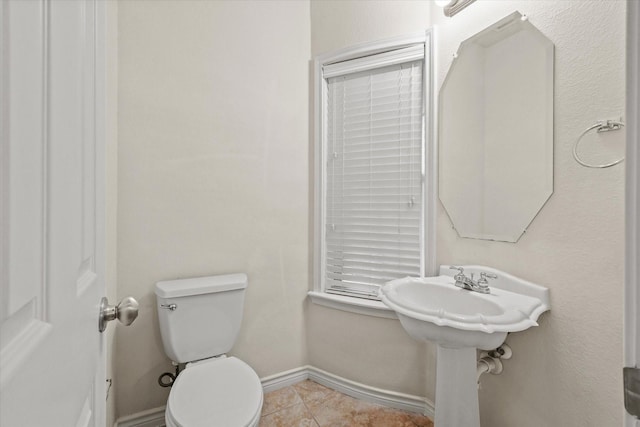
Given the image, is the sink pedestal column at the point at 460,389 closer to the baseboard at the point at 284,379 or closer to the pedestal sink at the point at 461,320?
the pedestal sink at the point at 461,320

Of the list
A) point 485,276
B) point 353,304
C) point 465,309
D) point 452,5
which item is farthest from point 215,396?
point 452,5

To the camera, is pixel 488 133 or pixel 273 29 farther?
pixel 273 29

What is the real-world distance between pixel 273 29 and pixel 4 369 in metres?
2.17

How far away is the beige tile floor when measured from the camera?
169cm

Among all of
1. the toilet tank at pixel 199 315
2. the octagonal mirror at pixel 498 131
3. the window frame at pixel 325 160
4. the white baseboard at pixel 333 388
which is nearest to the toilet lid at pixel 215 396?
the toilet tank at pixel 199 315

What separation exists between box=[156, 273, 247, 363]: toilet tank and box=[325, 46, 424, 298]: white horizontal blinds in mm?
676

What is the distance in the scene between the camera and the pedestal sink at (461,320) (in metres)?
1.07

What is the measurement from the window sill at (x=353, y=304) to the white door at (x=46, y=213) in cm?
146

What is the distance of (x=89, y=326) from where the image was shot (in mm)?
562

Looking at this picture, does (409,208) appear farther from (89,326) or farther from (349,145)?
(89,326)

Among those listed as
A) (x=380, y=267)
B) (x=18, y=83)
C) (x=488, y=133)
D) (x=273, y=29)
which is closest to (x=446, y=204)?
(x=488, y=133)

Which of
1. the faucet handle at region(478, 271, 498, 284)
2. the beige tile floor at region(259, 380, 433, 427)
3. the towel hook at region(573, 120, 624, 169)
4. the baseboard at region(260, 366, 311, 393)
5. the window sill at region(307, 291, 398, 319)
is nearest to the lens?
the towel hook at region(573, 120, 624, 169)

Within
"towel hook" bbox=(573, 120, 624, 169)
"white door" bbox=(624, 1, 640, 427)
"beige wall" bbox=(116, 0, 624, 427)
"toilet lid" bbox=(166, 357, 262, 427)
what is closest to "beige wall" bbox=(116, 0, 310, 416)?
"beige wall" bbox=(116, 0, 624, 427)

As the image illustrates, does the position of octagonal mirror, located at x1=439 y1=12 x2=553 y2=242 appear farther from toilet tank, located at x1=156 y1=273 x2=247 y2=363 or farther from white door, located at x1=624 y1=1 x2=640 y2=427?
toilet tank, located at x1=156 y1=273 x2=247 y2=363
